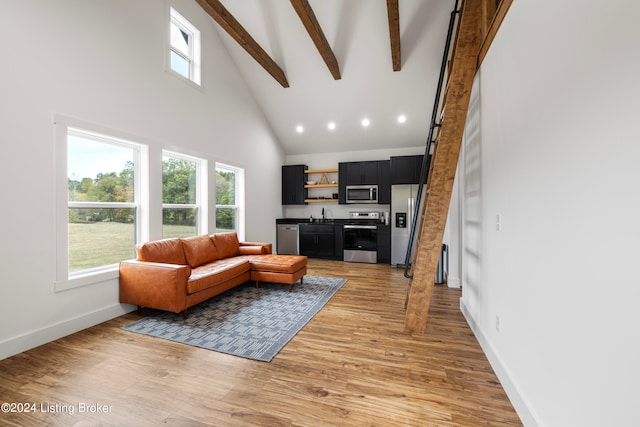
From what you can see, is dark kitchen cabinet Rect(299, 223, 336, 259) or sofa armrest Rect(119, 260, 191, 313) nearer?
sofa armrest Rect(119, 260, 191, 313)

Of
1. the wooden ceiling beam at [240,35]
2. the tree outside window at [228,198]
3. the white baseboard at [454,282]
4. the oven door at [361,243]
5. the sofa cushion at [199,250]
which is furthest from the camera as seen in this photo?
the oven door at [361,243]

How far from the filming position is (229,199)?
17.7ft

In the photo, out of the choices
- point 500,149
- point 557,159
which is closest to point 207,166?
point 500,149

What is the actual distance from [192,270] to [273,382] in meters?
2.20

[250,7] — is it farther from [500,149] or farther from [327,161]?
[500,149]

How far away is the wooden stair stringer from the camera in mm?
2594

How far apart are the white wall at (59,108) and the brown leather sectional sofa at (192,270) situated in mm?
317

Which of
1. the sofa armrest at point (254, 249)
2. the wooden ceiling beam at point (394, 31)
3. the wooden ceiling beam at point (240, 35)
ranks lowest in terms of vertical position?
the sofa armrest at point (254, 249)

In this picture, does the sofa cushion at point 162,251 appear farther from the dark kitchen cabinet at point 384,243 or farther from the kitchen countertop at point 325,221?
the dark kitchen cabinet at point 384,243

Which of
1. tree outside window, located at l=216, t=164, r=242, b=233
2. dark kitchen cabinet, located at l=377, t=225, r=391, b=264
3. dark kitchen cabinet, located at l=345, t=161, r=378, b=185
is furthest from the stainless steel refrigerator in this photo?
tree outside window, located at l=216, t=164, r=242, b=233

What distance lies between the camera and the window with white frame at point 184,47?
406cm

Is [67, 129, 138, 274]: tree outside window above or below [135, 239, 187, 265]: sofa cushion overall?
above

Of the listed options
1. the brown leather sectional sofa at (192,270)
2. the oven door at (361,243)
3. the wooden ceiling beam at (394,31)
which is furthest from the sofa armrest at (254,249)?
the wooden ceiling beam at (394,31)

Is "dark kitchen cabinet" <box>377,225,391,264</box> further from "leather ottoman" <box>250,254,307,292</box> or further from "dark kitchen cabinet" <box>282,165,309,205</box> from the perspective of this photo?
"leather ottoman" <box>250,254,307,292</box>
